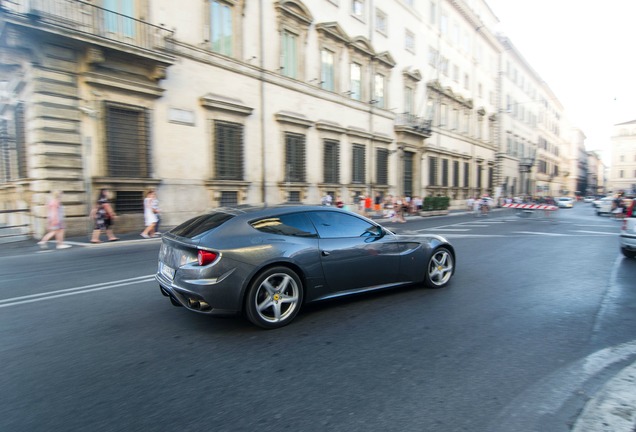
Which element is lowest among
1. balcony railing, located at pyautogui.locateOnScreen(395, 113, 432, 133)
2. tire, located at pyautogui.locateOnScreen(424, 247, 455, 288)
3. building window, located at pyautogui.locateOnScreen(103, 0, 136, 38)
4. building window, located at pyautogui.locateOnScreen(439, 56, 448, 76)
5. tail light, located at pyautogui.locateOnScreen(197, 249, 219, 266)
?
tire, located at pyautogui.locateOnScreen(424, 247, 455, 288)

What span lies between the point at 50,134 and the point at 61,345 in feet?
36.5

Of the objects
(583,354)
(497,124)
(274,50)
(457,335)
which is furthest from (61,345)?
(497,124)

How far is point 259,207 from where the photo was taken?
4828mm

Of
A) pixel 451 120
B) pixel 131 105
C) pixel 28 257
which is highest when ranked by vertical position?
pixel 451 120

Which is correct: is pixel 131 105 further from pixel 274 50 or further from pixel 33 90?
pixel 274 50

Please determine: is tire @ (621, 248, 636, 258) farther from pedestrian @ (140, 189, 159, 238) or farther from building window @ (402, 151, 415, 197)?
building window @ (402, 151, 415, 197)

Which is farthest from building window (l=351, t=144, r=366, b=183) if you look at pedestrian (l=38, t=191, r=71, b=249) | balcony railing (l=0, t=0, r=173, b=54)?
pedestrian (l=38, t=191, r=71, b=249)

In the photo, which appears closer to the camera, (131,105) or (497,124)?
(131,105)

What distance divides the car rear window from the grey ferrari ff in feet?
0.06

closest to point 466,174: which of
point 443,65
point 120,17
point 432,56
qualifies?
point 443,65

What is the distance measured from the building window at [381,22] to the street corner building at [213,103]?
11cm

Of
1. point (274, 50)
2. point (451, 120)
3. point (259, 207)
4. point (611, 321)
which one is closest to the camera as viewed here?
point (611, 321)

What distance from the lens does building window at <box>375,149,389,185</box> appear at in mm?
27766

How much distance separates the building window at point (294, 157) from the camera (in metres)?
20.5
